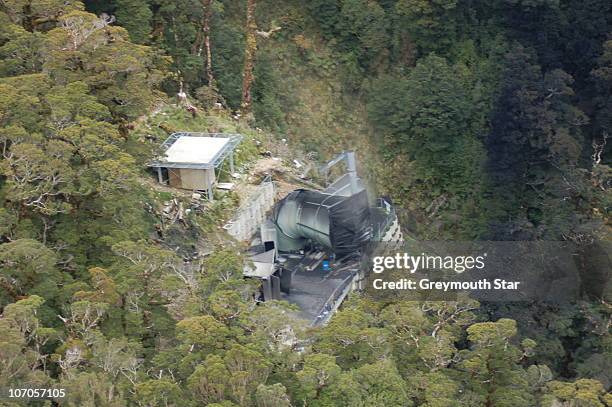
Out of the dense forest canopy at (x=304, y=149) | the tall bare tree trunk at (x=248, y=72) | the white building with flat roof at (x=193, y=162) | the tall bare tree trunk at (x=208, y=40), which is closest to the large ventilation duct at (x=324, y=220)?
the dense forest canopy at (x=304, y=149)

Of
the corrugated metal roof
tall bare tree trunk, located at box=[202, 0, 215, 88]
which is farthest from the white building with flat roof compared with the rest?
tall bare tree trunk, located at box=[202, 0, 215, 88]

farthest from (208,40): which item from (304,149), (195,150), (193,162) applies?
(193,162)

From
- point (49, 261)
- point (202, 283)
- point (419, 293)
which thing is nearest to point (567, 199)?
point (419, 293)

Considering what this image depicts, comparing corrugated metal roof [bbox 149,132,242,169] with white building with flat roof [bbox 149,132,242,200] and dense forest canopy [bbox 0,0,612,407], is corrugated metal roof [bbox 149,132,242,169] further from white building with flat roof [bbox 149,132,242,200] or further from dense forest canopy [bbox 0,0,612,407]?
dense forest canopy [bbox 0,0,612,407]

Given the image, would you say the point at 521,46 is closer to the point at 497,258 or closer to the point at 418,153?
the point at 418,153

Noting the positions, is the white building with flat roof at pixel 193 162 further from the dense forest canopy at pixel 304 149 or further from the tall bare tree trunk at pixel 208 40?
the tall bare tree trunk at pixel 208 40
